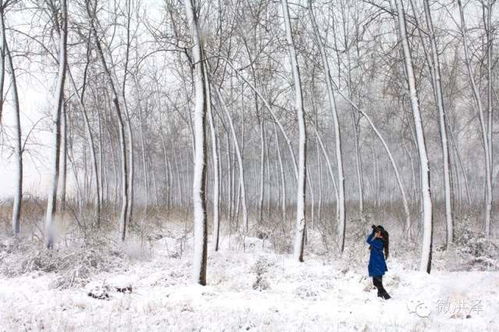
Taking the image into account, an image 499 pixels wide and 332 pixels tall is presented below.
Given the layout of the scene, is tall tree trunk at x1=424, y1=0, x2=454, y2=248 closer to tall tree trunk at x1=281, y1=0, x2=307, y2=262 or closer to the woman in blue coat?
tall tree trunk at x1=281, y1=0, x2=307, y2=262

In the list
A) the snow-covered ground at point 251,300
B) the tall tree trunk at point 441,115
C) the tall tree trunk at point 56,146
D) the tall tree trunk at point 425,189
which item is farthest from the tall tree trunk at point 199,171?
the tall tree trunk at point 441,115

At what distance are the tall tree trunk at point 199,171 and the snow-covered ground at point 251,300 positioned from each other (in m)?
0.45

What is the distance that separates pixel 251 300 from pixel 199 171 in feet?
7.76

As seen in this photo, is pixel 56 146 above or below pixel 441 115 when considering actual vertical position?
below

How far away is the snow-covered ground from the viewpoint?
527 centimetres

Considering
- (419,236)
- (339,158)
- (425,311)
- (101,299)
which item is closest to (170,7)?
(339,158)

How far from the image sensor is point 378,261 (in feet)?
23.4

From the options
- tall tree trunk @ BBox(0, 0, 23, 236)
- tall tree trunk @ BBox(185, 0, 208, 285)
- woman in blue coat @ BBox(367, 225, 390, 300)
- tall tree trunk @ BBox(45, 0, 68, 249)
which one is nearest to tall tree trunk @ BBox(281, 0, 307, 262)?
woman in blue coat @ BBox(367, 225, 390, 300)

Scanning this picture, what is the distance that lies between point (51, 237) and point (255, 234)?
6.27 metres

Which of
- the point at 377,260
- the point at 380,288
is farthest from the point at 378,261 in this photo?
the point at 380,288

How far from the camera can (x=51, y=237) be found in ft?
28.9

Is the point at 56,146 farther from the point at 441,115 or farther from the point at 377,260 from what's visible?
the point at 441,115

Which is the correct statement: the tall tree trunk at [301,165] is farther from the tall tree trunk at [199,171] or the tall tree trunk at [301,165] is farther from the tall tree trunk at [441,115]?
the tall tree trunk at [441,115]

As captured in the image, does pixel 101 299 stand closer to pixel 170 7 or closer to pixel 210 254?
pixel 210 254
